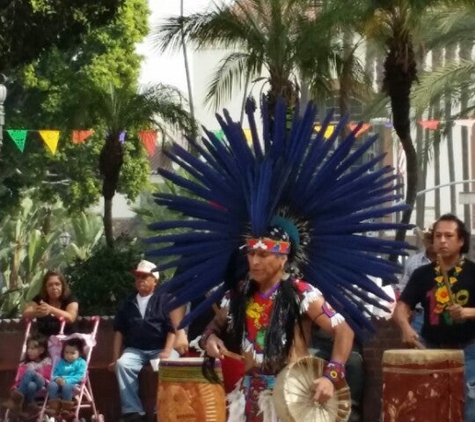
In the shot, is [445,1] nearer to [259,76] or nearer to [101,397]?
[259,76]

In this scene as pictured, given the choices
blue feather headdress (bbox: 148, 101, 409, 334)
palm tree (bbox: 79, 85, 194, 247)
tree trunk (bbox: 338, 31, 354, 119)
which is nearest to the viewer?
blue feather headdress (bbox: 148, 101, 409, 334)

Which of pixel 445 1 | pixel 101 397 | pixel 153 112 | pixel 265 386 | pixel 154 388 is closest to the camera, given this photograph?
pixel 265 386

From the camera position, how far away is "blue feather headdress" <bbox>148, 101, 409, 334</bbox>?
798cm

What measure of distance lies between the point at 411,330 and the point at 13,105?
38.4 m

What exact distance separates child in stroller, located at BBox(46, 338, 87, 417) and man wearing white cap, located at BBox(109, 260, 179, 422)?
15.9 inches

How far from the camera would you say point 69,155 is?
158 ft

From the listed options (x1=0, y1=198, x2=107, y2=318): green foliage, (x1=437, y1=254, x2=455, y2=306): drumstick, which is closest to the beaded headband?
(x1=437, y1=254, x2=455, y2=306): drumstick

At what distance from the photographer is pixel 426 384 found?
9820 mm

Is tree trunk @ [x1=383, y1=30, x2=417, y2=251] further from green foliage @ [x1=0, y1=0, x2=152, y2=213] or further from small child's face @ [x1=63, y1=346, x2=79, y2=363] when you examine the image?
green foliage @ [x1=0, y1=0, x2=152, y2=213]

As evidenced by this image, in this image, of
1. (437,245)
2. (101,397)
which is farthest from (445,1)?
(437,245)

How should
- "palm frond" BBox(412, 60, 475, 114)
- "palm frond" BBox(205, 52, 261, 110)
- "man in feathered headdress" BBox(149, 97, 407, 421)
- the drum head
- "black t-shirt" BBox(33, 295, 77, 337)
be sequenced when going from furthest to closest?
"palm frond" BBox(412, 60, 475, 114) → "palm frond" BBox(205, 52, 261, 110) → "black t-shirt" BBox(33, 295, 77, 337) → "man in feathered headdress" BBox(149, 97, 407, 421) → the drum head

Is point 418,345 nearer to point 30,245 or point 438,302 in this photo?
point 438,302

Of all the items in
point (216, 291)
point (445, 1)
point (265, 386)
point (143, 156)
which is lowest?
point (265, 386)

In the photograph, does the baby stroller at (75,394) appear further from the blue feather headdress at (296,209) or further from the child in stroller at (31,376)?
the blue feather headdress at (296,209)
